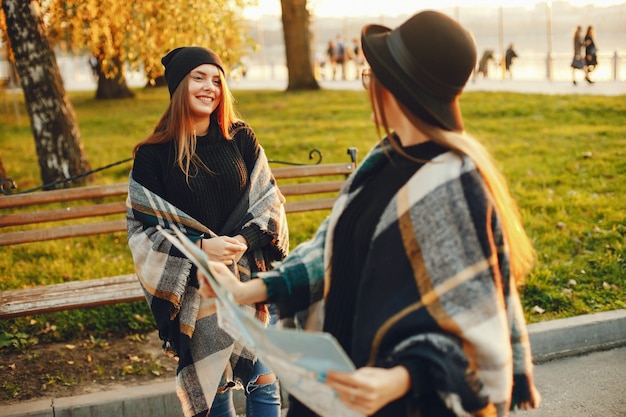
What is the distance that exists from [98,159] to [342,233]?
9.77m

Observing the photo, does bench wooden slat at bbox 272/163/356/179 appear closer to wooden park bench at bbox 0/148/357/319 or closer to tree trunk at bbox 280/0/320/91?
wooden park bench at bbox 0/148/357/319

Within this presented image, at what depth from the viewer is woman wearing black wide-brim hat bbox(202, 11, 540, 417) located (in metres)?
1.89

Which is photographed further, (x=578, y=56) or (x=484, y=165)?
(x=578, y=56)

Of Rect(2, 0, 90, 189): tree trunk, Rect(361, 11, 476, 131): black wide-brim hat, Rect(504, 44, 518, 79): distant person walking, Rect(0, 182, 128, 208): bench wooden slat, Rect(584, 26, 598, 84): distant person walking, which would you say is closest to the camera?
Rect(361, 11, 476, 131): black wide-brim hat

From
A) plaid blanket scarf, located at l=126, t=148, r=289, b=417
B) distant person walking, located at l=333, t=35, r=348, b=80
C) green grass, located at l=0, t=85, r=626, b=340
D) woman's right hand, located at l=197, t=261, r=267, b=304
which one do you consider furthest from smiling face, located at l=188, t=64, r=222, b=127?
distant person walking, located at l=333, t=35, r=348, b=80

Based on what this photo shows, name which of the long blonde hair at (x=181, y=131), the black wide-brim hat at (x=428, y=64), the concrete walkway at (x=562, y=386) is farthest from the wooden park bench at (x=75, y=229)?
the black wide-brim hat at (x=428, y=64)

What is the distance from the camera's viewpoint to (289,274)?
94.3 inches

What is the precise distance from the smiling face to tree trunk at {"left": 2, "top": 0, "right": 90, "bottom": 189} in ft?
18.7

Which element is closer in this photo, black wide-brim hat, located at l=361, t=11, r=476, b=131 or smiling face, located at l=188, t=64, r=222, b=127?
black wide-brim hat, located at l=361, t=11, r=476, b=131

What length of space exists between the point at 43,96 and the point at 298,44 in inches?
506

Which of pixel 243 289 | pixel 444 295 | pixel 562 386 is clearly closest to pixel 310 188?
pixel 562 386

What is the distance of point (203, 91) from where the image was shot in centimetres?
351

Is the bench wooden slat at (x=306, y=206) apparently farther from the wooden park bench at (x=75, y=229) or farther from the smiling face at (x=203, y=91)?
the smiling face at (x=203, y=91)

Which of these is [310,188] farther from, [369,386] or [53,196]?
[369,386]
